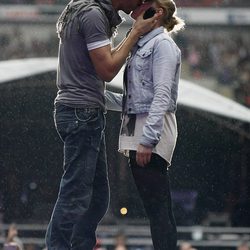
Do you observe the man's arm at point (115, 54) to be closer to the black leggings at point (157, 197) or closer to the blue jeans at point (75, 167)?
the blue jeans at point (75, 167)

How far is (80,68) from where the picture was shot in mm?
5980

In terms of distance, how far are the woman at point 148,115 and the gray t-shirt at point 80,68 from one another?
0.60ft

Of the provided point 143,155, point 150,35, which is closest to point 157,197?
point 143,155

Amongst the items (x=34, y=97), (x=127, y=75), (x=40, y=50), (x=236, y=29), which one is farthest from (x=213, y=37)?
(x=127, y=75)

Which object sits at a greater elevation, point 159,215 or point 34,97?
point 159,215

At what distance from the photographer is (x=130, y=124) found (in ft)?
19.8

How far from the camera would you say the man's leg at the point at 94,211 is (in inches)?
242

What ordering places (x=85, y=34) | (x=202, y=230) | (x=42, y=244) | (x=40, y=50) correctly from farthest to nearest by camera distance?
(x=40, y=50)
(x=202, y=230)
(x=42, y=244)
(x=85, y=34)

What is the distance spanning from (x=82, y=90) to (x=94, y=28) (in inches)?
12.9

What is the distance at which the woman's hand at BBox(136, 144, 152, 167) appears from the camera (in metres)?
5.87

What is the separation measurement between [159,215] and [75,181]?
1.52 ft

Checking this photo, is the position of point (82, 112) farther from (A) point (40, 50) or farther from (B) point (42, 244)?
(A) point (40, 50)

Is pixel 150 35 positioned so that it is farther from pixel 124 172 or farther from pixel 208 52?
pixel 208 52

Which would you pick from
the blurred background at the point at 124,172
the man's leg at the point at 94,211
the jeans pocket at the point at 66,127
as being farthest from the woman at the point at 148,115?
the blurred background at the point at 124,172
